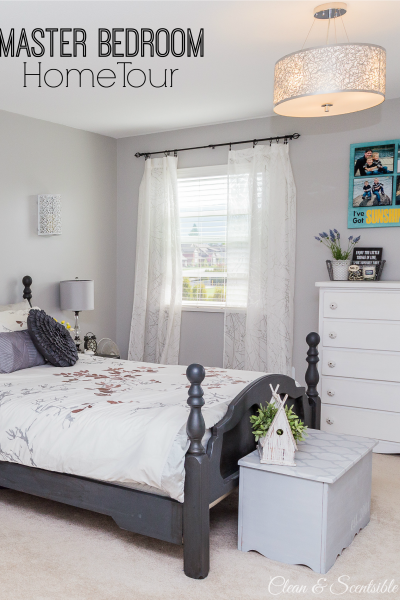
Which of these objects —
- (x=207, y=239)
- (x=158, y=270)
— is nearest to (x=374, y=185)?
(x=207, y=239)

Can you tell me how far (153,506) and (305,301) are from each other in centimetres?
267

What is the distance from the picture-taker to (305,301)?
183 inches

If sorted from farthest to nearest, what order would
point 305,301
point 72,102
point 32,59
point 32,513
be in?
point 305,301, point 72,102, point 32,59, point 32,513

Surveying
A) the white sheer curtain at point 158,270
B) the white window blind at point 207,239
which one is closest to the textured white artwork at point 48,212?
the white sheer curtain at point 158,270

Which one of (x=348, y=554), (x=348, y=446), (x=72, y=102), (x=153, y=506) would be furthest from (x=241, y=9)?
(x=348, y=554)

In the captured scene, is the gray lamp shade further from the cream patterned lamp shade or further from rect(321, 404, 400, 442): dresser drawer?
the cream patterned lamp shade

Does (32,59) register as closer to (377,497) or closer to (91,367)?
(91,367)

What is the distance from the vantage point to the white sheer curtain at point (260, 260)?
15.2ft

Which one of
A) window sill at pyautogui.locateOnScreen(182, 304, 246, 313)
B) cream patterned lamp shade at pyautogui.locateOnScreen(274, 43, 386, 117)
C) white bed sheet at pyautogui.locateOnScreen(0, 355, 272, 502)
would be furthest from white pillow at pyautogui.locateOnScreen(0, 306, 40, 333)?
cream patterned lamp shade at pyautogui.locateOnScreen(274, 43, 386, 117)

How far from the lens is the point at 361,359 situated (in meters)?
→ 3.91

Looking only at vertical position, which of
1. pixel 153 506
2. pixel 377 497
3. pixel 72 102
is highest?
pixel 72 102

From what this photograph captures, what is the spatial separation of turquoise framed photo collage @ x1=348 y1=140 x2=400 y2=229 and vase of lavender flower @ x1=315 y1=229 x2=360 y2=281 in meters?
0.12

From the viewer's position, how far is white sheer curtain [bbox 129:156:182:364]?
5191 millimetres

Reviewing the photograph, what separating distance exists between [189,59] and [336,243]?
6.10ft
